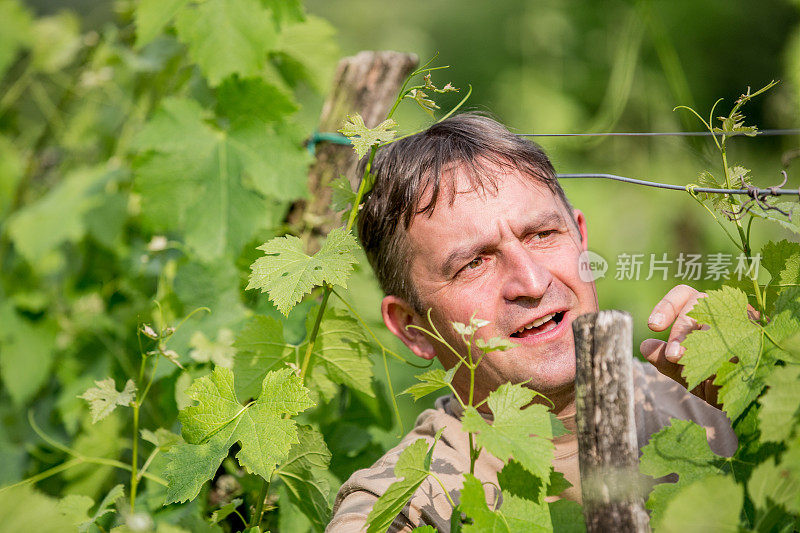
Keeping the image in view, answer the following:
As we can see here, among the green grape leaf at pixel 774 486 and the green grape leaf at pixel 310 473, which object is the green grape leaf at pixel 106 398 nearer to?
the green grape leaf at pixel 310 473

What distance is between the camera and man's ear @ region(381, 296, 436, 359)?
1.58 m

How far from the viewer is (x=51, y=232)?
2465mm

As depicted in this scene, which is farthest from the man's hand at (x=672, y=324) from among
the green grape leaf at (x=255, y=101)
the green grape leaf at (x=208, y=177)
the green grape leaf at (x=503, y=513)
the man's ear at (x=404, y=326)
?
the green grape leaf at (x=255, y=101)

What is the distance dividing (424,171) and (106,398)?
81 centimetres

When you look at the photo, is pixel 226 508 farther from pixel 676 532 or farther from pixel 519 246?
pixel 676 532

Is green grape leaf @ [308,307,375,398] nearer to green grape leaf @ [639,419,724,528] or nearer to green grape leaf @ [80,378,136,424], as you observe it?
green grape leaf @ [80,378,136,424]

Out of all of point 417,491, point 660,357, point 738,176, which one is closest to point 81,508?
point 417,491

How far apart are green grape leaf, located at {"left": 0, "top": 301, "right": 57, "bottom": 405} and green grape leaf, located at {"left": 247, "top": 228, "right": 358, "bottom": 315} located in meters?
1.55

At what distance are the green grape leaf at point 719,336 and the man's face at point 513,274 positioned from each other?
9.7 inches

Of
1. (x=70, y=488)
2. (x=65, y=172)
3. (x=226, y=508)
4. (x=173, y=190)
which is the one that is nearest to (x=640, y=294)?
(x=226, y=508)

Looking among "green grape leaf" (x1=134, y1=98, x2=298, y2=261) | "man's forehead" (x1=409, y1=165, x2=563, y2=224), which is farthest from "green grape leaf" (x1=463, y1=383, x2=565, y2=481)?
"green grape leaf" (x1=134, y1=98, x2=298, y2=261)

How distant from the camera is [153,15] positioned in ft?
6.45

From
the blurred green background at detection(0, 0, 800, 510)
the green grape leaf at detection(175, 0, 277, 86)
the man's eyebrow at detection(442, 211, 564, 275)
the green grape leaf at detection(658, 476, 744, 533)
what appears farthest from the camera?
the green grape leaf at detection(175, 0, 277, 86)

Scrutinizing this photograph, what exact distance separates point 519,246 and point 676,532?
1.87ft
